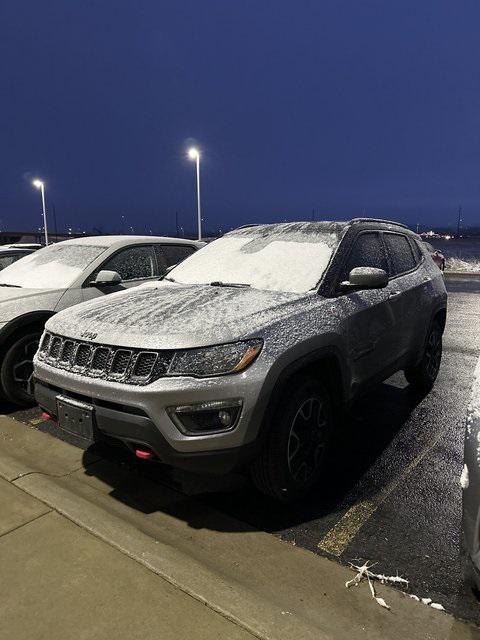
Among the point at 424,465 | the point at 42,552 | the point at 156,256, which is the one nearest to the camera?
the point at 42,552

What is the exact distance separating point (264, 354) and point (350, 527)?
1146 millimetres

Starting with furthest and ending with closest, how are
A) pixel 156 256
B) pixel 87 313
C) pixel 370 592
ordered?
pixel 156 256
pixel 87 313
pixel 370 592

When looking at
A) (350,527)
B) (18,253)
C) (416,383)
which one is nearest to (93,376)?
(350,527)

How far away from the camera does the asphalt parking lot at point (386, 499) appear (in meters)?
2.48

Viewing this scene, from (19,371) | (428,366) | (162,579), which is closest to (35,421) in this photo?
(19,371)

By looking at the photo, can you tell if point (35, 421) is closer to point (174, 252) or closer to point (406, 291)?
point (174, 252)

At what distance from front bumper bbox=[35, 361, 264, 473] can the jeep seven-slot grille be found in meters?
0.06

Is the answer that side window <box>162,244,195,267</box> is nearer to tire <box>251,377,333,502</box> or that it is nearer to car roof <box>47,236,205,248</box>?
car roof <box>47,236,205,248</box>

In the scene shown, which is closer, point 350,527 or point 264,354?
point 264,354

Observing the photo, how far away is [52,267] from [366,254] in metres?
3.24

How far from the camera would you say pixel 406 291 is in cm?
418

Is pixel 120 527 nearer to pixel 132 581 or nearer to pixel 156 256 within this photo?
pixel 132 581

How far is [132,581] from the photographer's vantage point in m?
2.28

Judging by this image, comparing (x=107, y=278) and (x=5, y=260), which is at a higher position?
(x=107, y=278)
